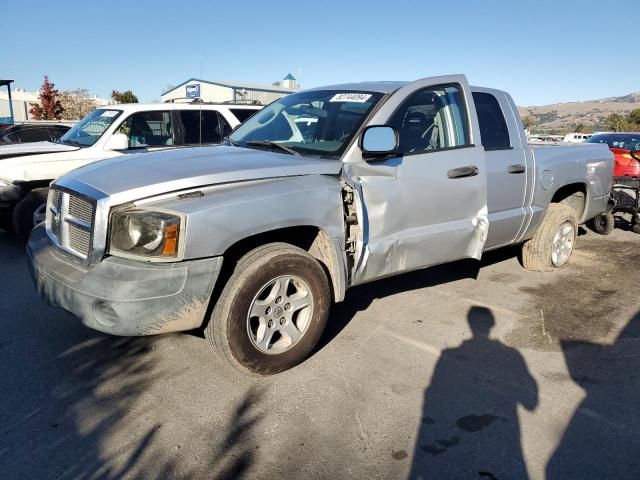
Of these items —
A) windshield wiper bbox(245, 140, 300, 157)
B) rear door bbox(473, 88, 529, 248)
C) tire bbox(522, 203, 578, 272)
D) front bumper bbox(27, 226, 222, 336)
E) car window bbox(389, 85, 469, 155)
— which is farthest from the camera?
tire bbox(522, 203, 578, 272)

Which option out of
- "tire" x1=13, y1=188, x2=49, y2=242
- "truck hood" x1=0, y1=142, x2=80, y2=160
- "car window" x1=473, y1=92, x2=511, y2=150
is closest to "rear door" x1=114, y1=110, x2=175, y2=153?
"truck hood" x1=0, y1=142, x2=80, y2=160

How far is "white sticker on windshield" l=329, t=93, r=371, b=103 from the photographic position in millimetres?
3947

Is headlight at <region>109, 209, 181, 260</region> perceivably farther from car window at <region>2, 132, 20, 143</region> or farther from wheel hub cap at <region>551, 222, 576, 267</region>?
car window at <region>2, 132, 20, 143</region>

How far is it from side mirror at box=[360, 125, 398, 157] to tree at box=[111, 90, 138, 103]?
114 feet

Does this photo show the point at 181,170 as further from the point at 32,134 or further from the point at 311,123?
the point at 32,134

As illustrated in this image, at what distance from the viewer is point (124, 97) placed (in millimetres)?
35156

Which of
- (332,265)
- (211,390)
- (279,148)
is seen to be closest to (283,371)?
(211,390)

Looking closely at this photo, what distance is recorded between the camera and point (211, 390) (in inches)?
124

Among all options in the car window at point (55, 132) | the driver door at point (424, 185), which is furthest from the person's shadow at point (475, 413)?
the car window at point (55, 132)

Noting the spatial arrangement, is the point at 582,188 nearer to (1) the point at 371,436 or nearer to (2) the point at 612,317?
(2) the point at 612,317

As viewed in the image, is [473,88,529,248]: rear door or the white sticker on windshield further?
[473,88,529,248]: rear door

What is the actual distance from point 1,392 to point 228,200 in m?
1.81

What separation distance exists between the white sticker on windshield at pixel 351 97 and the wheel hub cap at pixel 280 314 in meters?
1.57

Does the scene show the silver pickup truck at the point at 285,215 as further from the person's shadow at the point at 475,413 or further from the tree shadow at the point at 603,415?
the tree shadow at the point at 603,415
